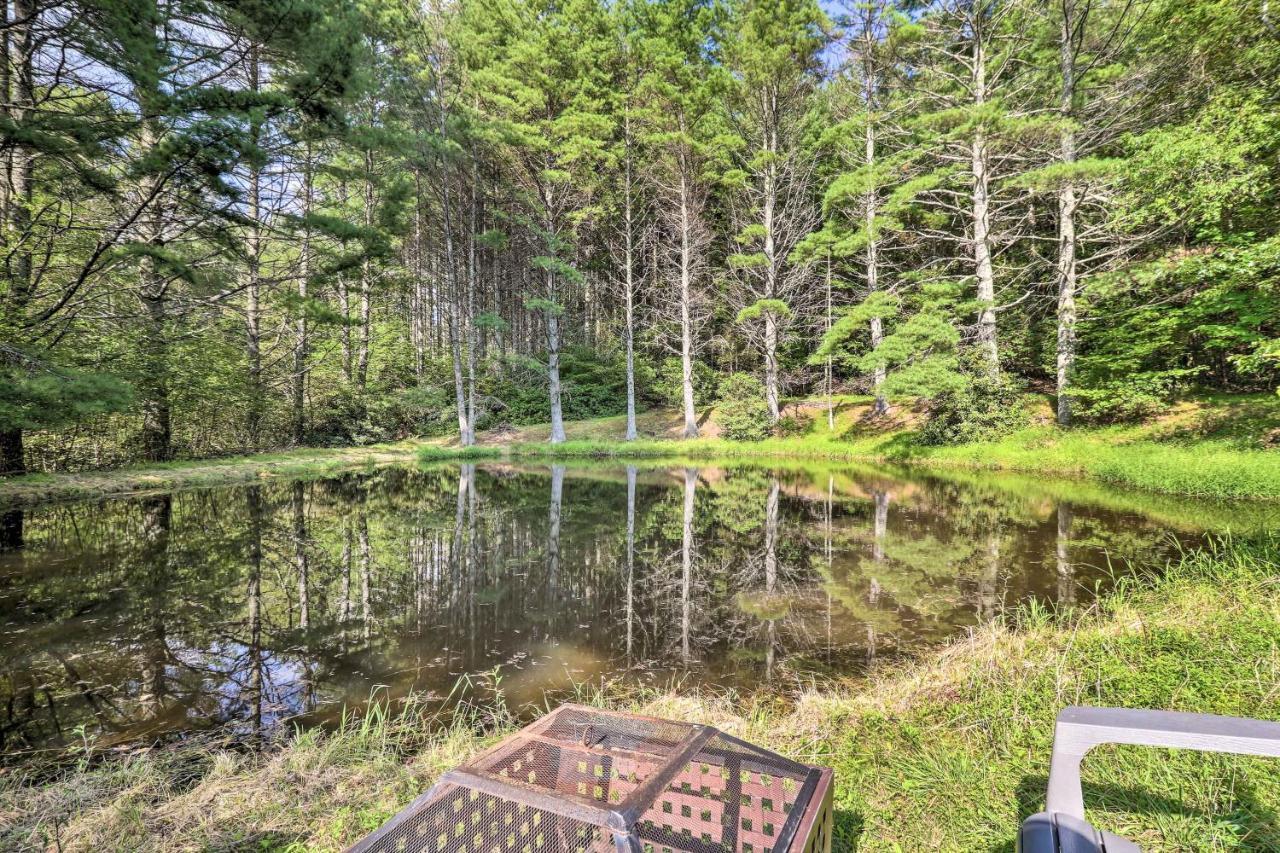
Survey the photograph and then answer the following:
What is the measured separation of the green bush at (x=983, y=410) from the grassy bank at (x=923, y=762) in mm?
12318

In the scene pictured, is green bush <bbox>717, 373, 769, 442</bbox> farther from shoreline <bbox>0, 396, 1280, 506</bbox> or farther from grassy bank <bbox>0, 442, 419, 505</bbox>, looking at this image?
grassy bank <bbox>0, 442, 419, 505</bbox>

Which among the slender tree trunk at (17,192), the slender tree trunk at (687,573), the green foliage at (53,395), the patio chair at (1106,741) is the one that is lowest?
the slender tree trunk at (687,573)

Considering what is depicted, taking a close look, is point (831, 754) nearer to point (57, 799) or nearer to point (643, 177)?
point (57, 799)

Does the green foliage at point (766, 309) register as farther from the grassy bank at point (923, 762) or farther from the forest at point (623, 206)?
the grassy bank at point (923, 762)

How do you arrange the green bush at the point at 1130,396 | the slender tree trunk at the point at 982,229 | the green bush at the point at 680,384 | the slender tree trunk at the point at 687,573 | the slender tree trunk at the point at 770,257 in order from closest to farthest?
1. the slender tree trunk at the point at 687,573
2. the green bush at the point at 1130,396
3. the slender tree trunk at the point at 982,229
4. the slender tree trunk at the point at 770,257
5. the green bush at the point at 680,384

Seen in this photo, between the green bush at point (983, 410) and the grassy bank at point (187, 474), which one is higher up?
the green bush at point (983, 410)

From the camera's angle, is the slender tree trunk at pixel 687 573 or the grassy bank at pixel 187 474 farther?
the grassy bank at pixel 187 474

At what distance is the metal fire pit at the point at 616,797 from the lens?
3.88ft

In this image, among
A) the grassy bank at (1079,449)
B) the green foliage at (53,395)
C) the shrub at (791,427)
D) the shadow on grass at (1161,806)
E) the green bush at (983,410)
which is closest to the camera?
the shadow on grass at (1161,806)

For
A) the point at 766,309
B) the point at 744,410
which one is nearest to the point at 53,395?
the point at 744,410

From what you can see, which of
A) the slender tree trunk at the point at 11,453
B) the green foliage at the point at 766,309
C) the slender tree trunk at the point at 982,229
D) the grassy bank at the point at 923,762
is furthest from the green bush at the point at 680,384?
the grassy bank at the point at 923,762

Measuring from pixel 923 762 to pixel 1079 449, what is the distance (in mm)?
13670

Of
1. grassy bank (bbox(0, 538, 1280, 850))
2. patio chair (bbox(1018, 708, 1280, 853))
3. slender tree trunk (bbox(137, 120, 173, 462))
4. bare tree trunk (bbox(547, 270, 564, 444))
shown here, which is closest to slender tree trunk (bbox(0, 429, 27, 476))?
slender tree trunk (bbox(137, 120, 173, 462))

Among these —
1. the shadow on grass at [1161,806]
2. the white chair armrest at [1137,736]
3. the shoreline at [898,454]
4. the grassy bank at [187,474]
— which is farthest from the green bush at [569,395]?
the white chair armrest at [1137,736]
